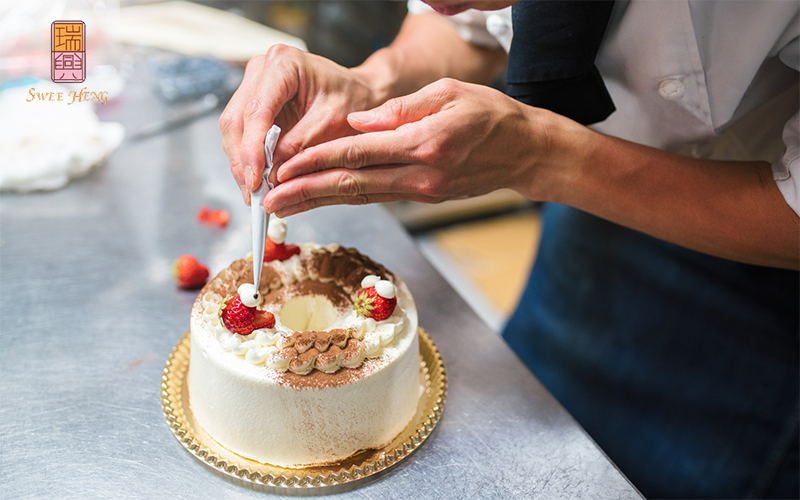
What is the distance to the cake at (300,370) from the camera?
45.4 inches

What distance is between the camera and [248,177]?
3.82 feet

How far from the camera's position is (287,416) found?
117cm

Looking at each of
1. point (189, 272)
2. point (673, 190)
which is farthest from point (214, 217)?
point (673, 190)

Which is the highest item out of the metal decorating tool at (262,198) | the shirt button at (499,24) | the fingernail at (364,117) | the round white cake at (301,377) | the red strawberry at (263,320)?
the shirt button at (499,24)

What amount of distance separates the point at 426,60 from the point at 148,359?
43.0 inches

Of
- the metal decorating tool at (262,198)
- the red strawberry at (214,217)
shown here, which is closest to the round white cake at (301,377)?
the metal decorating tool at (262,198)

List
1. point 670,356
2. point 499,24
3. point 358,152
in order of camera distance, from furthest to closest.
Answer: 1. point 670,356
2. point 499,24
3. point 358,152

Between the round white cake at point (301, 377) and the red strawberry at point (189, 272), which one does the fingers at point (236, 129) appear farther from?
the red strawberry at point (189, 272)

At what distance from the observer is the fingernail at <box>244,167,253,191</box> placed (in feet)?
3.79

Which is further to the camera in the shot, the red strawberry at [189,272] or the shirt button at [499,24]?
the red strawberry at [189,272]

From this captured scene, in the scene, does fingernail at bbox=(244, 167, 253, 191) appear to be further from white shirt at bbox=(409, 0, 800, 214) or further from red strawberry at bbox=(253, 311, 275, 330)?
white shirt at bbox=(409, 0, 800, 214)

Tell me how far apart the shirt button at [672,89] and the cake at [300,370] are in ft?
2.31

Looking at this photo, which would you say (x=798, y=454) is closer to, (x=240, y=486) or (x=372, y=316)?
(x=372, y=316)

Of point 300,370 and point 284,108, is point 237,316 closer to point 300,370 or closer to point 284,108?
point 300,370
